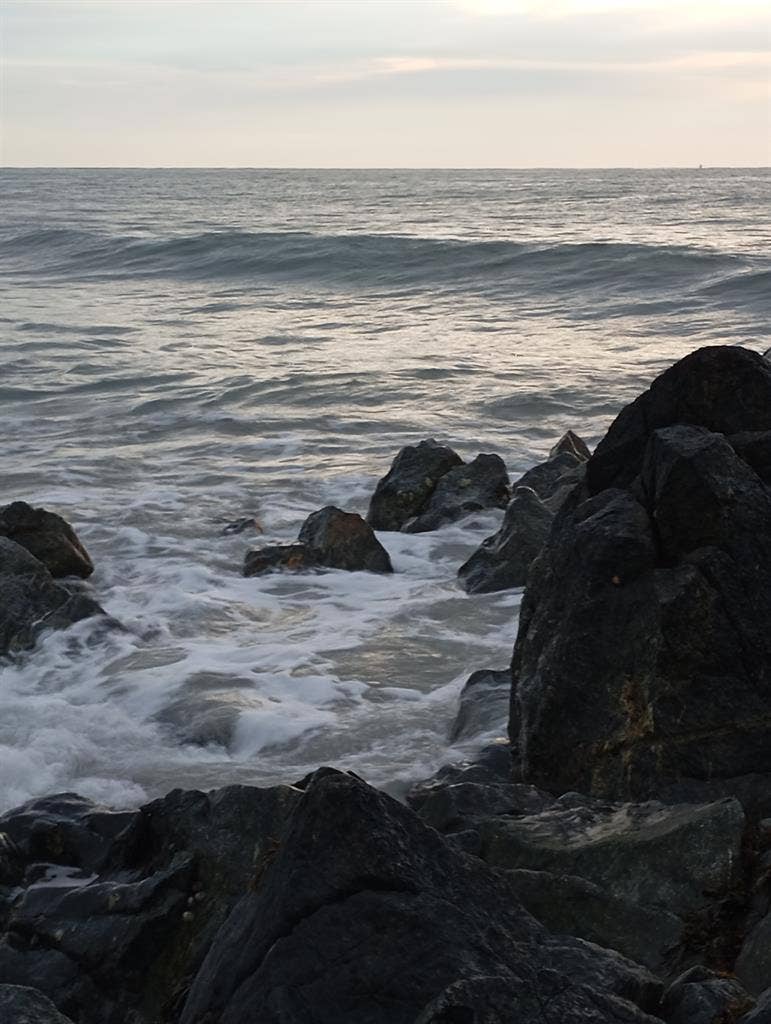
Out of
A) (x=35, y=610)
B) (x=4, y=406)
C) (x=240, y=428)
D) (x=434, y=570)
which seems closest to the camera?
(x=35, y=610)

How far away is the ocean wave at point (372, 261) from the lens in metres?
30.9

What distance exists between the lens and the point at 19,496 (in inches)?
495

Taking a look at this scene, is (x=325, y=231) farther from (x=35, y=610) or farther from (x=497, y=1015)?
(x=497, y=1015)

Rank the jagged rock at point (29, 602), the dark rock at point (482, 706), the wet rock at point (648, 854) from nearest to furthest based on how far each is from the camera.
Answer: the wet rock at point (648, 854)
the dark rock at point (482, 706)
the jagged rock at point (29, 602)

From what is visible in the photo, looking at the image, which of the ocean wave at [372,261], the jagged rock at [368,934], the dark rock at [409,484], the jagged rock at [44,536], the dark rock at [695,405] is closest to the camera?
the jagged rock at [368,934]

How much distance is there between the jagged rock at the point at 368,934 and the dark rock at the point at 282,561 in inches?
259

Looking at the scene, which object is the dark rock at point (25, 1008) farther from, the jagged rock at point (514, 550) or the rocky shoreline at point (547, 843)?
the jagged rock at point (514, 550)

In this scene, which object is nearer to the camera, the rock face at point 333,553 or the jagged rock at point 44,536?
the jagged rock at point 44,536

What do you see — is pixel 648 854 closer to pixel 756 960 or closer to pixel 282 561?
pixel 756 960

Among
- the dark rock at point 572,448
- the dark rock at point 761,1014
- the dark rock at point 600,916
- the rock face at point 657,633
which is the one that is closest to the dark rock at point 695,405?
the rock face at point 657,633

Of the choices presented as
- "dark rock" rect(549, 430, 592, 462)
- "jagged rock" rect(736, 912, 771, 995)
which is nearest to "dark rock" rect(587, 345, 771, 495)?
"jagged rock" rect(736, 912, 771, 995)

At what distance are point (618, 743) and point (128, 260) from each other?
121 feet

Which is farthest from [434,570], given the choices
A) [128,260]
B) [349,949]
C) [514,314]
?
[128,260]

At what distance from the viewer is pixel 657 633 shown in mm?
5031
